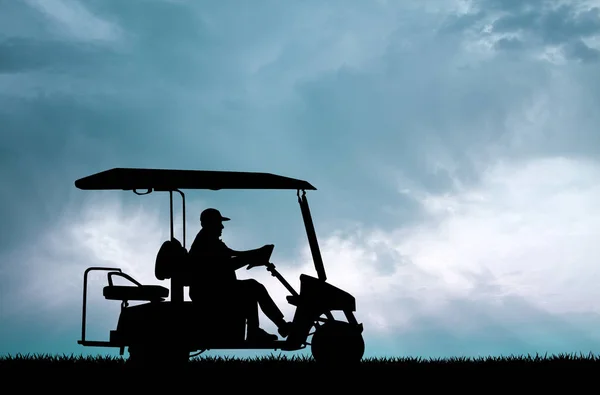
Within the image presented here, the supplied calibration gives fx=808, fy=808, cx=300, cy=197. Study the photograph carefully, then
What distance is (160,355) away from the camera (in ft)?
33.3

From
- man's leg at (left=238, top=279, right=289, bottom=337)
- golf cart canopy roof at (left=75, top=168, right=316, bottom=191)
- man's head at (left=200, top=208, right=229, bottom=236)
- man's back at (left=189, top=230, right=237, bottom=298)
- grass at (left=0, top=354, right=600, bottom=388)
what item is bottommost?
grass at (left=0, top=354, right=600, bottom=388)

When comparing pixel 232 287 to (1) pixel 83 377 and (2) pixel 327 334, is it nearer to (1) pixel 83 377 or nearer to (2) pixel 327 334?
(2) pixel 327 334

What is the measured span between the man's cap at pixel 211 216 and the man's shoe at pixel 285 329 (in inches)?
62.2

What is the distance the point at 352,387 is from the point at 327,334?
1033mm

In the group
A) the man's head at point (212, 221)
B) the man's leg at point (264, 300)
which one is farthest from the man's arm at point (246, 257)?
the man's head at point (212, 221)

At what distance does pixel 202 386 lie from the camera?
9.32 m

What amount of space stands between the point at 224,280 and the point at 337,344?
1627 millimetres

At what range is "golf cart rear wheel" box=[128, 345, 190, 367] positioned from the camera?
1010cm

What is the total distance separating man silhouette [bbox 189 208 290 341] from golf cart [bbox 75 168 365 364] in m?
0.10

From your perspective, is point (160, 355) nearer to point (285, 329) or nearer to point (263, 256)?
point (285, 329)

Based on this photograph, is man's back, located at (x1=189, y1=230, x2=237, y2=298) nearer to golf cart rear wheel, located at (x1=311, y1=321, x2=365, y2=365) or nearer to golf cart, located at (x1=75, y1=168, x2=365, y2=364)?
golf cart, located at (x1=75, y1=168, x2=365, y2=364)

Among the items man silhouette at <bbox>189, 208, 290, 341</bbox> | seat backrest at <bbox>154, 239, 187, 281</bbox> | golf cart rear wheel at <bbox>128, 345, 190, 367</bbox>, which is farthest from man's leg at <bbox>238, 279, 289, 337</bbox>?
golf cart rear wheel at <bbox>128, 345, 190, 367</bbox>

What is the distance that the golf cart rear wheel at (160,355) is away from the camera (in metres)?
10.1

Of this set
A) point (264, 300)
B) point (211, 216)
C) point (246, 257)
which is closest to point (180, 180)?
point (211, 216)
